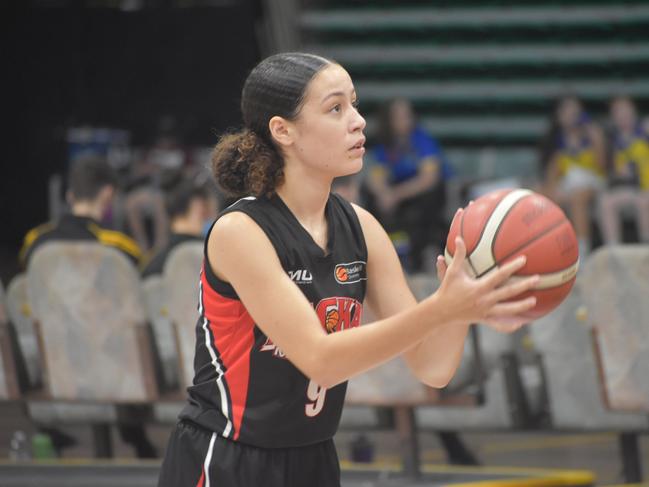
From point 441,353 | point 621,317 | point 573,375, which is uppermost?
point 441,353

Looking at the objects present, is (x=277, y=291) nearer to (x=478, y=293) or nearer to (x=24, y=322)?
(x=478, y=293)

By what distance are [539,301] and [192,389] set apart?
82 centimetres

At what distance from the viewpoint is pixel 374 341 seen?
7.46 ft

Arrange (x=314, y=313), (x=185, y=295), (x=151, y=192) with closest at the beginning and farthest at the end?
(x=314, y=313) → (x=185, y=295) → (x=151, y=192)

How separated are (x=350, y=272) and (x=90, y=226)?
4.02 meters

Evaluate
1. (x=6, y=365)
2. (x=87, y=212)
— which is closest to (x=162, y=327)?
(x=6, y=365)

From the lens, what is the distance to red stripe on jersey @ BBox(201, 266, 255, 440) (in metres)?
2.57

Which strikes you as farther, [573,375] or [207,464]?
[573,375]

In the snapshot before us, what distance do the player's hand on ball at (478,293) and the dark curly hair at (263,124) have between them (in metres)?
0.59

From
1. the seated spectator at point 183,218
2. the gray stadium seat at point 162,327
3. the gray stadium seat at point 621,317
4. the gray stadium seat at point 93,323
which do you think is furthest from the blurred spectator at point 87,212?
the gray stadium seat at point 621,317

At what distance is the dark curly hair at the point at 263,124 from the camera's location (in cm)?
258

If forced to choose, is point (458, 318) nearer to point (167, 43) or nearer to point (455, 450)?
point (455, 450)

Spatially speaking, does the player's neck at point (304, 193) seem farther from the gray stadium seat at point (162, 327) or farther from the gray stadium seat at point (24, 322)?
the gray stadium seat at point (24, 322)

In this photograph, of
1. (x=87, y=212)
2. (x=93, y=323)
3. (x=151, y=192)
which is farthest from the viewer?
(x=151, y=192)
